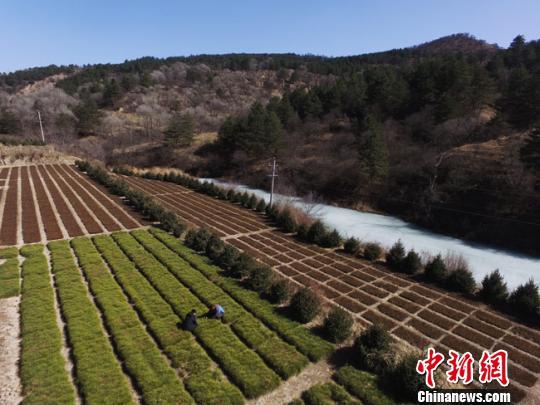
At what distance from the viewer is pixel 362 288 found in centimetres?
1692

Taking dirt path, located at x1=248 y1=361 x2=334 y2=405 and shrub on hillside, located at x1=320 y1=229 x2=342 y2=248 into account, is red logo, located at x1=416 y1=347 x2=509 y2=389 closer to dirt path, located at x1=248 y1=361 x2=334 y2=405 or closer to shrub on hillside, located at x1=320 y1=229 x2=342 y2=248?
dirt path, located at x1=248 y1=361 x2=334 y2=405

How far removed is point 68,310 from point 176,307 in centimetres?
459

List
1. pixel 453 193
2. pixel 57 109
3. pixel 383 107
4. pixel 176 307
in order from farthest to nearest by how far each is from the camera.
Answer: pixel 57 109, pixel 383 107, pixel 453 193, pixel 176 307

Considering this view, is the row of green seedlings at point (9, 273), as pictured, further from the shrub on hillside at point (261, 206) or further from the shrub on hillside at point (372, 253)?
the shrub on hillside at point (261, 206)

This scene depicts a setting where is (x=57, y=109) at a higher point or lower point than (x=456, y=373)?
higher

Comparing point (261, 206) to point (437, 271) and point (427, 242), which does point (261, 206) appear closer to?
point (427, 242)

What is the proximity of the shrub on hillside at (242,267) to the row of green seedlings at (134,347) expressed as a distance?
5845mm

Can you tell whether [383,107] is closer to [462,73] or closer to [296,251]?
[462,73]

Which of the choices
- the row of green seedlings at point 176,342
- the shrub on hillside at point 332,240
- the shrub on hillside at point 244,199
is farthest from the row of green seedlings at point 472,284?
the shrub on hillside at point 244,199

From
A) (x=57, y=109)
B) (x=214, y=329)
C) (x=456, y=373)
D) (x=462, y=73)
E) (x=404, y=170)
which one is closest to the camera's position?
(x=456, y=373)

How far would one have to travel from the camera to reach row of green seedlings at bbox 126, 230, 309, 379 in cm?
1051

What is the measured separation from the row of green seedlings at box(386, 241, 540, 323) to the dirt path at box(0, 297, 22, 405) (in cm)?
2005

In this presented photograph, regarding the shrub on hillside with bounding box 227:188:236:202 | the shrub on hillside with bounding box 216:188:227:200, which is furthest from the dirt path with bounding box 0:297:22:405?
the shrub on hillside with bounding box 216:188:227:200

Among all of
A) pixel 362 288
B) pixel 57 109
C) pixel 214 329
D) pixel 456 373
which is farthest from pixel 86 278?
pixel 57 109
